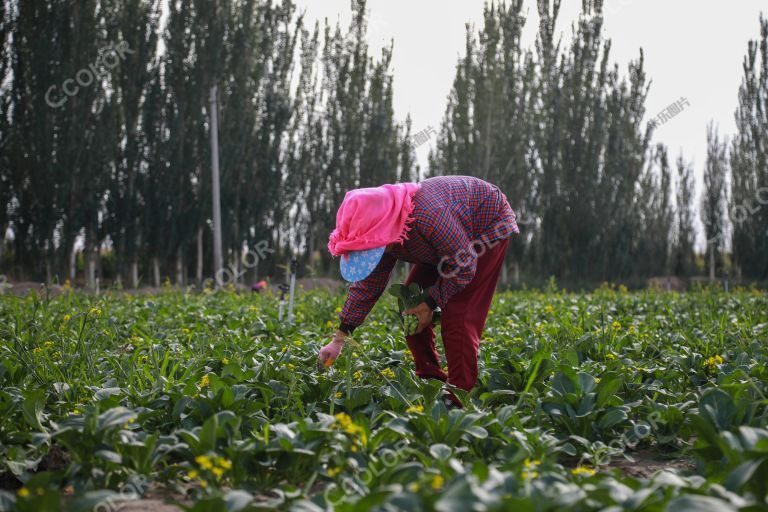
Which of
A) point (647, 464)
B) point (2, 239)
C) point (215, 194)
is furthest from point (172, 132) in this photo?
point (647, 464)

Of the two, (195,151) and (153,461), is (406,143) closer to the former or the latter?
(195,151)

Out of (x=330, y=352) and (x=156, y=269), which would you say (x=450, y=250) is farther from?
(x=156, y=269)

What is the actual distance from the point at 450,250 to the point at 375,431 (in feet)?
3.31

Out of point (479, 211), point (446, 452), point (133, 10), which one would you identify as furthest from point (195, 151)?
point (446, 452)

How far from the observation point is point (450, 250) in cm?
296

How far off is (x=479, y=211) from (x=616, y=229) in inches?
717

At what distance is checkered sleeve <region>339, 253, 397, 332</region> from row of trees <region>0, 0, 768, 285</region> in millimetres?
10360

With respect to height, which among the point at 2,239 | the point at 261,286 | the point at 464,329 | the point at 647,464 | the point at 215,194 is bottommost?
the point at 647,464

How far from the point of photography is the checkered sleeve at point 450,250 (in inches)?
116

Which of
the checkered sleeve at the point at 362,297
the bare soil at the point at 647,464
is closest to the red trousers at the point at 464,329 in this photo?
the checkered sleeve at the point at 362,297

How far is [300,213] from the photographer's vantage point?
1892 cm

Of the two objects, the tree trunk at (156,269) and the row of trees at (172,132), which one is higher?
the row of trees at (172,132)

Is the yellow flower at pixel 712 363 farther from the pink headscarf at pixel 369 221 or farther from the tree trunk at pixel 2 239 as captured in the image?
the tree trunk at pixel 2 239

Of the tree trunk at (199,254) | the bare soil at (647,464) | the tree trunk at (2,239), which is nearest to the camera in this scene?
the bare soil at (647,464)
